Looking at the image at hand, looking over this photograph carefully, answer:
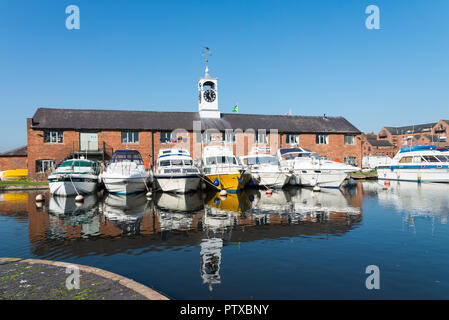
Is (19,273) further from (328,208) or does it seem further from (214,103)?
(214,103)

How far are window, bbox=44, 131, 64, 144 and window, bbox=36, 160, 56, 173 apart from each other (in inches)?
87.5

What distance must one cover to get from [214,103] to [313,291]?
36.8m

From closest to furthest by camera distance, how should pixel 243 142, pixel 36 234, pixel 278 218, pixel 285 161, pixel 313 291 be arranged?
pixel 313 291
pixel 36 234
pixel 278 218
pixel 285 161
pixel 243 142

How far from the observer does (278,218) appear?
13797 mm

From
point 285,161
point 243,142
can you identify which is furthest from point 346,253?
point 243,142

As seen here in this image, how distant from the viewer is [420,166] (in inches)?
1273

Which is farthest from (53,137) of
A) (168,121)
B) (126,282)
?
(126,282)

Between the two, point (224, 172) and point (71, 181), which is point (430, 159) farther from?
point (71, 181)

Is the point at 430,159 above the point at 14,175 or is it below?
above

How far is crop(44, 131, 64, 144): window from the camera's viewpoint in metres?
33.4

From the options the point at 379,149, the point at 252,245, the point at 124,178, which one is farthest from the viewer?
the point at 379,149

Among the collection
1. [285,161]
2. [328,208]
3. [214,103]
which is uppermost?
[214,103]

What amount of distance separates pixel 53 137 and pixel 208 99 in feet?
63.6
